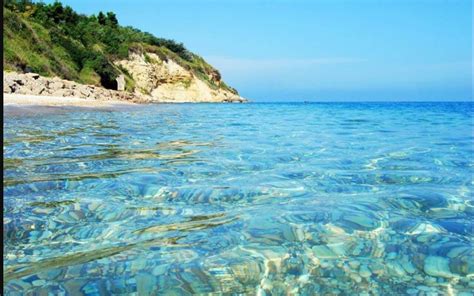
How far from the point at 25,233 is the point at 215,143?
5647mm

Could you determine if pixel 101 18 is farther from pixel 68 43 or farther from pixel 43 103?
pixel 43 103

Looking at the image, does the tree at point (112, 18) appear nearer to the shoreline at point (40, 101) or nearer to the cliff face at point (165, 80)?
the cliff face at point (165, 80)

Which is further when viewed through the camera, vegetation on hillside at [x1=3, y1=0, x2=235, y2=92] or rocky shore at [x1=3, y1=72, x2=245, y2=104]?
vegetation on hillside at [x1=3, y1=0, x2=235, y2=92]

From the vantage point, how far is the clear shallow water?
7.59ft

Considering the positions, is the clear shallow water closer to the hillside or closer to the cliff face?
the hillside

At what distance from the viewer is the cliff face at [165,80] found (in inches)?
2042

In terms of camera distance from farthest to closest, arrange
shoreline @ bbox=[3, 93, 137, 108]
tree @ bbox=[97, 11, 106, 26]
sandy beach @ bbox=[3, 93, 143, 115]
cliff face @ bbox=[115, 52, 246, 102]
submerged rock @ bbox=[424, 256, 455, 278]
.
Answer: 1. tree @ bbox=[97, 11, 106, 26]
2. cliff face @ bbox=[115, 52, 246, 102]
3. shoreline @ bbox=[3, 93, 137, 108]
4. sandy beach @ bbox=[3, 93, 143, 115]
5. submerged rock @ bbox=[424, 256, 455, 278]

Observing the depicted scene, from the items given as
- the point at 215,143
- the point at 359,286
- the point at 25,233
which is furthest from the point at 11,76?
the point at 359,286

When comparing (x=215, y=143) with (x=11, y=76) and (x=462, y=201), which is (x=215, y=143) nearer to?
(x=462, y=201)

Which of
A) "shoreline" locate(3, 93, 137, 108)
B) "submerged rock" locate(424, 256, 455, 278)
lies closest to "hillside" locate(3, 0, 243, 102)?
"shoreline" locate(3, 93, 137, 108)

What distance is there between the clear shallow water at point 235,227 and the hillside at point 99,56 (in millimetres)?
28228

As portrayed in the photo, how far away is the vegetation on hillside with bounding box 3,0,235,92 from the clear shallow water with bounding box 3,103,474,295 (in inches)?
1027

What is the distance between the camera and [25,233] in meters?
2.96

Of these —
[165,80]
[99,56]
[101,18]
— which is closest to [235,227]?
[99,56]
